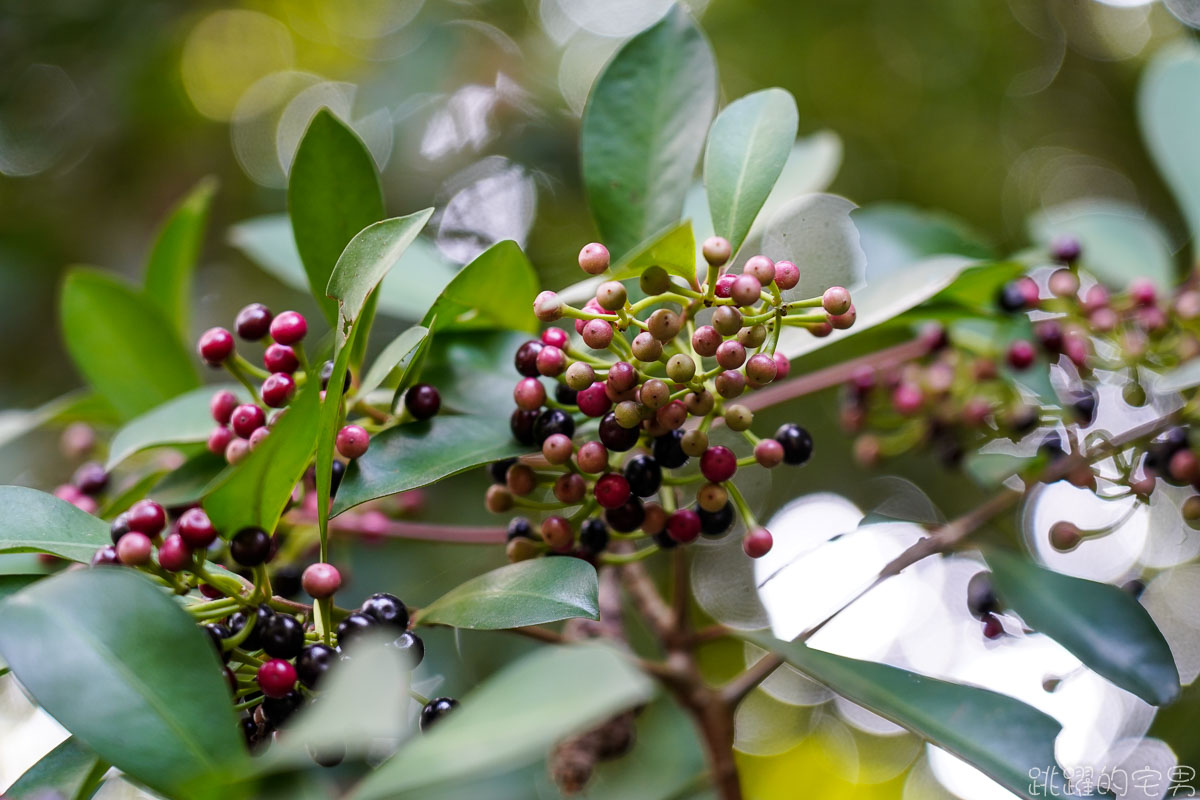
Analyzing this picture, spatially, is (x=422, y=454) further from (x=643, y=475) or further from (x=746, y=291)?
(x=746, y=291)

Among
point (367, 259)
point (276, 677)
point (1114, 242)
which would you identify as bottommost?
point (1114, 242)

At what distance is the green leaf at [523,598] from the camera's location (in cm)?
70

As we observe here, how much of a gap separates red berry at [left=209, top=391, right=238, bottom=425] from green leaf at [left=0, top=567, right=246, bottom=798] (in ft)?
1.09

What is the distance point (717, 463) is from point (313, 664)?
37cm

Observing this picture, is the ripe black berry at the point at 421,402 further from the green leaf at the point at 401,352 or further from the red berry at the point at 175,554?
the red berry at the point at 175,554

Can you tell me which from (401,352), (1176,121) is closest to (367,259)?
(401,352)

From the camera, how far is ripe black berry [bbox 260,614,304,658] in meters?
0.67

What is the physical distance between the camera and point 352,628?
0.69m

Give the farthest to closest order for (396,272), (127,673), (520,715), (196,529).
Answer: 1. (396,272)
2. (196,529)
3. (127,673)
4. (520,715)

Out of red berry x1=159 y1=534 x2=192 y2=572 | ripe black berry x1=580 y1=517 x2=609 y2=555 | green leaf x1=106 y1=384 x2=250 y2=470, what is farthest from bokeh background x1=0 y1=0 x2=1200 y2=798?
red berry x1=159 y1=534 x2=192 y2=572

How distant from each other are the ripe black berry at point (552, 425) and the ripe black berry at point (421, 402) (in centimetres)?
10

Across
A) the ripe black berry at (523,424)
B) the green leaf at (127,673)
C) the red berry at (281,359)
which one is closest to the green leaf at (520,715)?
the green leaf at (127,673)

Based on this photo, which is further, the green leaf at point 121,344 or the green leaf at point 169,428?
the green leaf at point 121,344

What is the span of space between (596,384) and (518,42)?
8.42 feet
